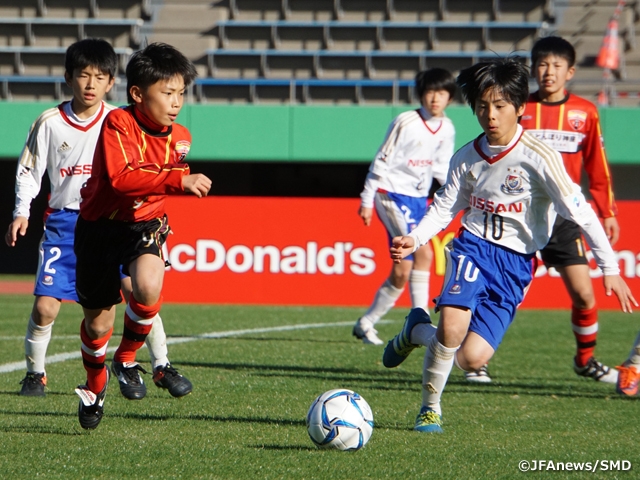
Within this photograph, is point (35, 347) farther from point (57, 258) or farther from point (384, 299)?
point (384, 299)

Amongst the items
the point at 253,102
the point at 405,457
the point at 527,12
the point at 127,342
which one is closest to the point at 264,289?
the point at 253,102

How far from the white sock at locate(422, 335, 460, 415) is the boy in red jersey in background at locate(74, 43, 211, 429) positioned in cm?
137

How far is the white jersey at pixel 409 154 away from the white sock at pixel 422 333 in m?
3.23

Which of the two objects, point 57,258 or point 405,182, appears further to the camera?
point 405,182

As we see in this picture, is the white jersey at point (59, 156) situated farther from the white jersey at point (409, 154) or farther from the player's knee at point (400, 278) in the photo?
the player's knee at point (400, 278)

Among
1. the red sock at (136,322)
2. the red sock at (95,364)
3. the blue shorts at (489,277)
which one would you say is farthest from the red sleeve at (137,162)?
the blue shorts at (489,277)

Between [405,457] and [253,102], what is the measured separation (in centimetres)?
1498

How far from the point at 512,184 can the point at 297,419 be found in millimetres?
1641

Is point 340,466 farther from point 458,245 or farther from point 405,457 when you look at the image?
point 458,245

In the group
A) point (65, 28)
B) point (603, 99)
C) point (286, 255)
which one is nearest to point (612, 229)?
point (286, 255)

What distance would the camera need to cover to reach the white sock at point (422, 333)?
4774 millimetres

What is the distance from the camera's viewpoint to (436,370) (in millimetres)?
4465

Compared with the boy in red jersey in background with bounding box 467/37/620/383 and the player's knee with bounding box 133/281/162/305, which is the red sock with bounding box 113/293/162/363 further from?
the boy in red jersey in background with bounding box 467/37/620/383

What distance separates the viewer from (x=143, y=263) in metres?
4.38
